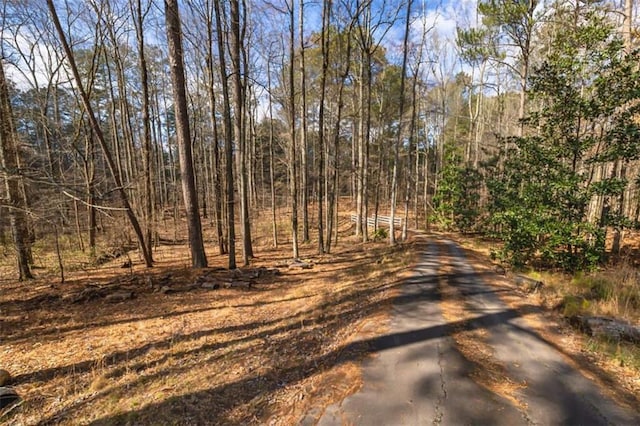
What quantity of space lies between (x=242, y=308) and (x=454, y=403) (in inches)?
186

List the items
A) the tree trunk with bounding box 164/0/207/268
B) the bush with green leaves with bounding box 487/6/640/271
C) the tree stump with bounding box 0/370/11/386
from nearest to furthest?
the tree stump with bounding box 0/370/11/386 → the bush with green leaves with bounding box 487/6/640/271 → the tree trunk with bounding box 164/0/207/268

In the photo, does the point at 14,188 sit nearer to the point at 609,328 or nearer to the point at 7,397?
the point at 7,397

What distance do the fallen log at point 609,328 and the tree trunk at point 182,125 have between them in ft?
31.7

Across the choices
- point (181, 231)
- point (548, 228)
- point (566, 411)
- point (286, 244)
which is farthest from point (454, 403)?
point (181, 231)

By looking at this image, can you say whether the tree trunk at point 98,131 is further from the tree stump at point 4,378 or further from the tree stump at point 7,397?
the tree stump at point 7,397

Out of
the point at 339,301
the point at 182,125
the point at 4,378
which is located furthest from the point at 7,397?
the point at 182,125

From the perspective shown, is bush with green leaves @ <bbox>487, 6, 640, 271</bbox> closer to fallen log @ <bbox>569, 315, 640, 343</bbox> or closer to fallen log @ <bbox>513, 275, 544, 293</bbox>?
fallen log @ <bbox>513, 275, 544, 293</bbox>

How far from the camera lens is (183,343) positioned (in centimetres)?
491

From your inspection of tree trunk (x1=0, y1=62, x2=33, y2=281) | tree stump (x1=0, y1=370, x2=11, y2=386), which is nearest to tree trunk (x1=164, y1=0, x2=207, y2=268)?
tree trunk (x1=0, y1=62, x2=33, y2=281)

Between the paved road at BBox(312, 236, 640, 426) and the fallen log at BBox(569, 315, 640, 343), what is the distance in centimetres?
93

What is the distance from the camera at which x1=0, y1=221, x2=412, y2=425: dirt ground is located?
11.2 feet

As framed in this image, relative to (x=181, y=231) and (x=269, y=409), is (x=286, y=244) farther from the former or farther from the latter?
(x=269, y=409)

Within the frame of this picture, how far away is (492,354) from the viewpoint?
432cm

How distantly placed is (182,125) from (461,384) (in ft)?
29.6
